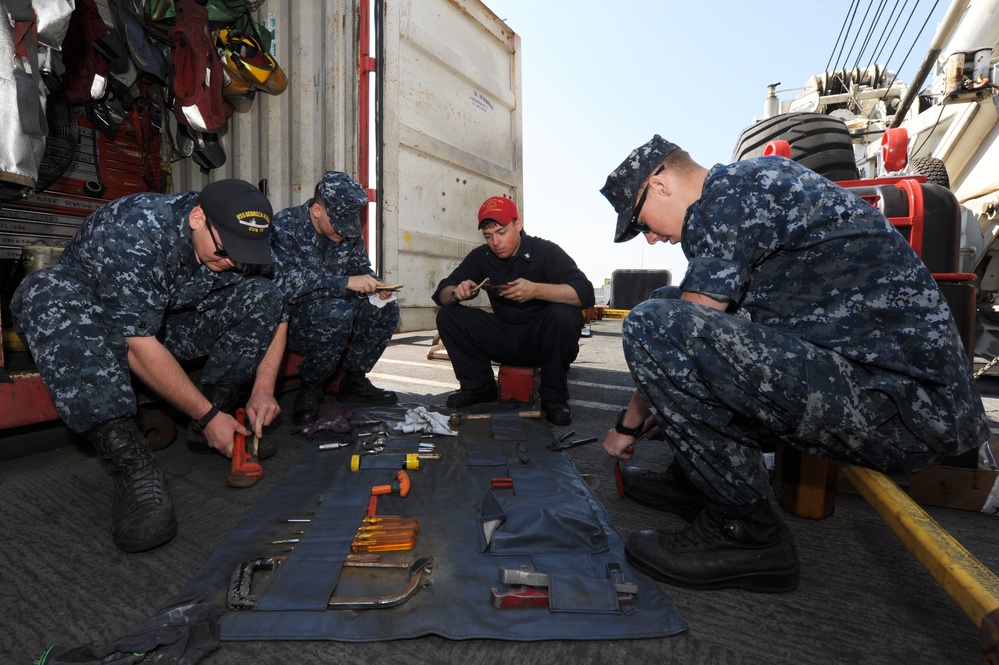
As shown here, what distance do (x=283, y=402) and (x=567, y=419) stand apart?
5.55ft

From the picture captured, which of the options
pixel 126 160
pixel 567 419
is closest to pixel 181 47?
pixel 126 160

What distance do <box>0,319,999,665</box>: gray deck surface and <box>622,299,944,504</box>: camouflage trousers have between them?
12.2 inches

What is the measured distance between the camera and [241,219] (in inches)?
70.7

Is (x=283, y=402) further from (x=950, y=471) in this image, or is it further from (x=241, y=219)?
(x=950, y=471)

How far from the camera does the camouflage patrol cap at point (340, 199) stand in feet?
9.47

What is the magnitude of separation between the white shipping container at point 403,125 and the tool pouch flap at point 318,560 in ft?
10.1

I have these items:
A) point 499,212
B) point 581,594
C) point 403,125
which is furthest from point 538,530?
point 403,125

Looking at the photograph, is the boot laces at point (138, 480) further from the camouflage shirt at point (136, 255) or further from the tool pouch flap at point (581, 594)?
the tool pouch flap at point (581, 594)

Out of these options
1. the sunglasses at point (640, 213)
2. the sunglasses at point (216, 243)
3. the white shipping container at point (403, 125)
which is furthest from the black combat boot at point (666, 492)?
the white shipping container at point (403, 125)

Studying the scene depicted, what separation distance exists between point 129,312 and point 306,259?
129 cm

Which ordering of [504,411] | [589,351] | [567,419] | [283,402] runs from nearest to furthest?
[567,419] → [504,411] → [283,402] → [589,351]

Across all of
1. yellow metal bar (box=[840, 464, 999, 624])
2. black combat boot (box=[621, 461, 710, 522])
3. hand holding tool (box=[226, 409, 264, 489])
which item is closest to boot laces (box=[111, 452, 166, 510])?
hand holding tool (box=[226, 409, 264, 489])

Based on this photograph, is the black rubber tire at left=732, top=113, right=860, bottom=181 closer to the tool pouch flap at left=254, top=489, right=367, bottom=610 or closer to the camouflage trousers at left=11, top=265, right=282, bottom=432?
the tool pouch flap at left=254, top=489, right=367, bottom=610

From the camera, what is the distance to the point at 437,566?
141 centimetres
